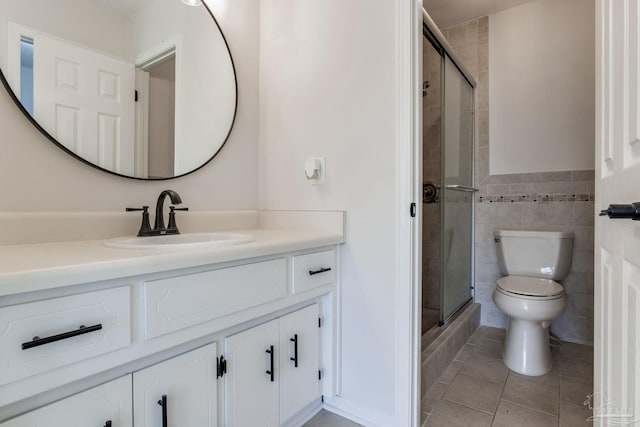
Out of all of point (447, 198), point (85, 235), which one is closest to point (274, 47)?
point (85, 235)

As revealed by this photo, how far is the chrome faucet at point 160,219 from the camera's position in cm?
119

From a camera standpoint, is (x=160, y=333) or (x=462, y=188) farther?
(x=462, y=188)

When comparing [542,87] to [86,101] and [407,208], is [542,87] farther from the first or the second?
[86,101]

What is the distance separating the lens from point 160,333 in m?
0.78

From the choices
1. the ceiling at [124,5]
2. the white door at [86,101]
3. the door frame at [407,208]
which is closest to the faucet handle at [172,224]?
the white door at [86,101]

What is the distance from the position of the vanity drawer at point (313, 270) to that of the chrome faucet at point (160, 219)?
0.51 m

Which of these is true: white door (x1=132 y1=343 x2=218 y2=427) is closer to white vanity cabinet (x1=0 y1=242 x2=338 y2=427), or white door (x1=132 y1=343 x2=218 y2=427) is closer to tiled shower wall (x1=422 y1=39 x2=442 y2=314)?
white vanity cabinet (x1=0 y1=242 x2=338 y2=427)

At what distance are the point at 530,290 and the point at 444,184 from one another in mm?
781

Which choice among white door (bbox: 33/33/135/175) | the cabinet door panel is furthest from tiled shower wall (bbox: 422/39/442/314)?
white door (bbox: 33/33/135/175)

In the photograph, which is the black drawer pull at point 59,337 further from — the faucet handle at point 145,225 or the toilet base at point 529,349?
the toilet base at point 529,349

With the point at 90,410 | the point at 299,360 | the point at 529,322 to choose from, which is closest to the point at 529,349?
the point at 529,322

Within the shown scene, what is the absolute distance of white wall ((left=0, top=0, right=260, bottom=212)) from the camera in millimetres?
981

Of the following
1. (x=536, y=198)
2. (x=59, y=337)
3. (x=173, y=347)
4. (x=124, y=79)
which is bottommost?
(x=173, y=347)

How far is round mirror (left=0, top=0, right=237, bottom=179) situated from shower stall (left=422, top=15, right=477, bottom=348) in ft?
4.23
